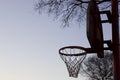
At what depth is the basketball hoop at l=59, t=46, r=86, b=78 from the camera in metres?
11.4

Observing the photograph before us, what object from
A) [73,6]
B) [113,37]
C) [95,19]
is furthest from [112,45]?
[73,6]

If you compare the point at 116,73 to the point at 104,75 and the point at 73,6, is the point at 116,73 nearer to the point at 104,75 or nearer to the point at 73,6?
the point at 73,6

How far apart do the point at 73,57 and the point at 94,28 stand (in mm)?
1580

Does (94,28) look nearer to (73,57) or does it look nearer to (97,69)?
(73,57)

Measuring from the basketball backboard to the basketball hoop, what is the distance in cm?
60

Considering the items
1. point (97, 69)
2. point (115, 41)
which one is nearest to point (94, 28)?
point (115, 41)

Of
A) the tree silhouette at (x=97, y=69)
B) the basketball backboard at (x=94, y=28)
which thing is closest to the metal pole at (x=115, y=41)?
the basketball backboard at (x=94, y=28)

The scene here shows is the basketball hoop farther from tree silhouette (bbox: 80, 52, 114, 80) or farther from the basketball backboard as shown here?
tree silhouette (bbox: 80, 52, 114, 80)

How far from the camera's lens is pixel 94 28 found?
10.4m

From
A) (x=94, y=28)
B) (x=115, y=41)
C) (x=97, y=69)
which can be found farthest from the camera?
(x=97, y=69)

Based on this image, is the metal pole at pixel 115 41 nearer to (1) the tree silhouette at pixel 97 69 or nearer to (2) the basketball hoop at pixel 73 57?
(2) the basketball hoop at pixel 73 57

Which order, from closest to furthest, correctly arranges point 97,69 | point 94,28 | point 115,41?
1. point 94,28
2. point 115,41
3. point 97,69

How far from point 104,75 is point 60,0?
38801mm

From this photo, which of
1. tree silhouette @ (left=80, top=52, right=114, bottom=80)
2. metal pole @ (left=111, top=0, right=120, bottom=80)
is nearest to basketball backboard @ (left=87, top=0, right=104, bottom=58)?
metal pole @ (left=111, top=0, right=120, bottom=80)
